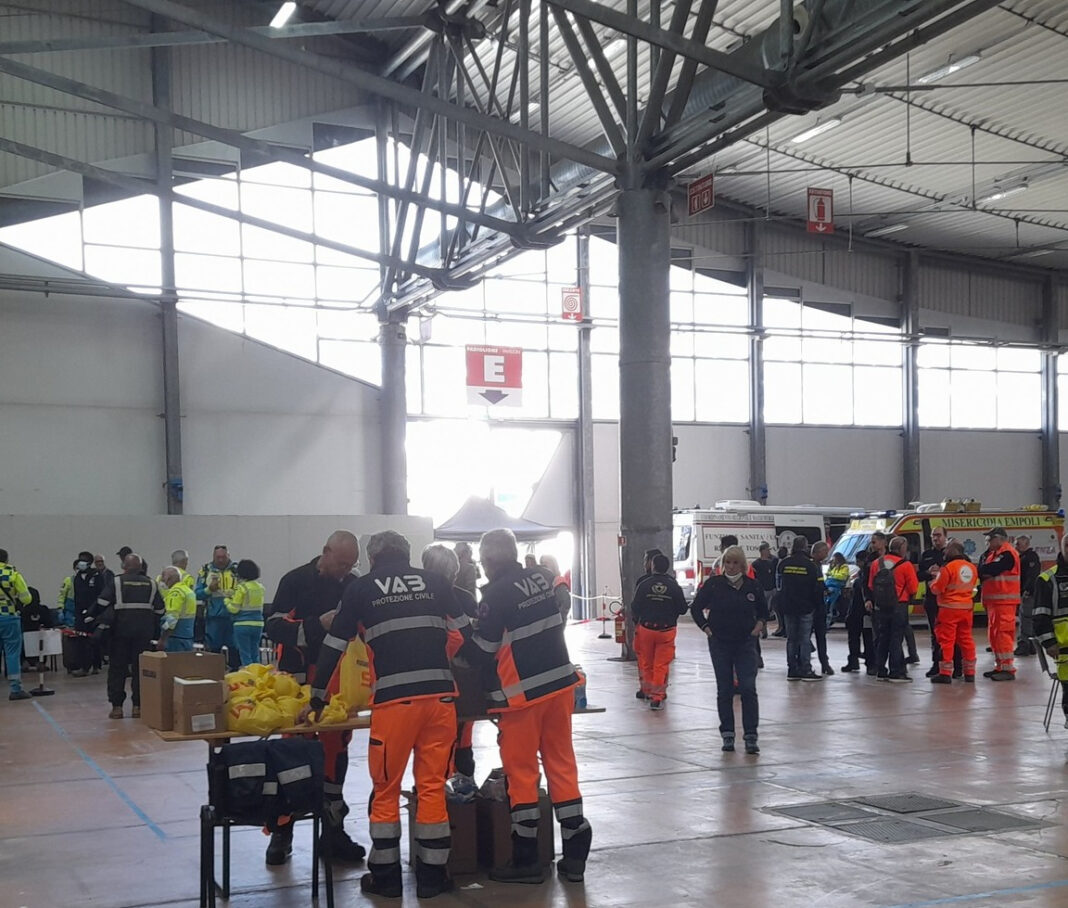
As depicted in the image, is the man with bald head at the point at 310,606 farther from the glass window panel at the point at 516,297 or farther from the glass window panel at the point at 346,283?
the glass window panel at the point at 516,297

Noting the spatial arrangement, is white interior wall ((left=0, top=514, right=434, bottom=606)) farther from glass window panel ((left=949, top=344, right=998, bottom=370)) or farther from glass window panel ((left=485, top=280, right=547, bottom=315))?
glass window panel ((left=949, top=344, right=998, bottom=370))

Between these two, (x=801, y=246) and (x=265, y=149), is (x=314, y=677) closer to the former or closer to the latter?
(x=265, y=149)

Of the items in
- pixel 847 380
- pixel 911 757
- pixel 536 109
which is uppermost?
pixel 536 109

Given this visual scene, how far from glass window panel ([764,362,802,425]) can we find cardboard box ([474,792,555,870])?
2425cm

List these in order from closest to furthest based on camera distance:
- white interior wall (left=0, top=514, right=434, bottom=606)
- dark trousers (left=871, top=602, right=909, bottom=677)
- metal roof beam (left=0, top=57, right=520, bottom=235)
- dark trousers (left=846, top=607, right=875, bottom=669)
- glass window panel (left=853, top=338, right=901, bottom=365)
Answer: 1. metal roof beam (left=0, top=57, right=520, bottom=235)
2. dark trousers (left=871, top=602, right=909, bottom=677)
3. dark trousers (left=846, top=607, right=875, bottom=669)
4. white interior wall (left=0, top=514, right=434, bottom=606)
5. glass window panel (left=853, top=338, right=901, bottom=365)

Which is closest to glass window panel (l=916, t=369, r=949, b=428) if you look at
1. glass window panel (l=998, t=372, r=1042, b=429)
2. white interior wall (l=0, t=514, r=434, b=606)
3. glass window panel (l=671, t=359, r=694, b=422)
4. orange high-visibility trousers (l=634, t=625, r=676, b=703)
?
glass window panel (l=998, t=372, r=1042, b=429)

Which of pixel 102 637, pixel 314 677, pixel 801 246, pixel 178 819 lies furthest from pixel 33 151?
pixel 801 246

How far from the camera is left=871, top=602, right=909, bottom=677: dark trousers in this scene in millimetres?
14250

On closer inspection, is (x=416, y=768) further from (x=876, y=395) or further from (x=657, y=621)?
(x=876, y=395)

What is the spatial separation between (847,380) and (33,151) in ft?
68.9

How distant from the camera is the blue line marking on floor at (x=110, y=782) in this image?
291 inches

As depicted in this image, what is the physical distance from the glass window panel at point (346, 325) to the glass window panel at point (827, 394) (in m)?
11.5

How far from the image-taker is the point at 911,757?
940cm

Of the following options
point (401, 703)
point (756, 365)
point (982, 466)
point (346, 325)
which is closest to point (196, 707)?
point (401, 703)
